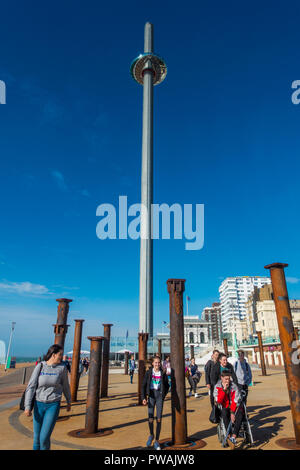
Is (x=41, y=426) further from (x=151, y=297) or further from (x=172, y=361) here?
(x=151, y=297)

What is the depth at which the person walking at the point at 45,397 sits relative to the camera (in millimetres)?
4152

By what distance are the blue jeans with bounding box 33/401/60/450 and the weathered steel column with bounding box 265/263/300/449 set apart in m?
4.24

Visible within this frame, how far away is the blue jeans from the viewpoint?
4.11 metres

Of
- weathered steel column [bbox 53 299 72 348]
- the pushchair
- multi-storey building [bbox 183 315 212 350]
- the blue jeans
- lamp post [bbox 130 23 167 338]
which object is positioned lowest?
the pushchair

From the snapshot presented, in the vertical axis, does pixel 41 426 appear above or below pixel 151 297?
below

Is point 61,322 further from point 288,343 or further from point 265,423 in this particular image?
point 288,343

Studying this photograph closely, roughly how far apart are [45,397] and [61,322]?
5.98 m

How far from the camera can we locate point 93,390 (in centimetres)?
763

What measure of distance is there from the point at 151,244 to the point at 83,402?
45.2 meters

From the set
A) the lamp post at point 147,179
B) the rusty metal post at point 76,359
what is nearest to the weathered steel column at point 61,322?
the rusty metal post at point 76,359

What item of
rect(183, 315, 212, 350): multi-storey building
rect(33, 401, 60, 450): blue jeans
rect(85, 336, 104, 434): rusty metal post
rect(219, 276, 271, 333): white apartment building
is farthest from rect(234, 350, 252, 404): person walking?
rect(219, 276, 271, 333): white apartment building

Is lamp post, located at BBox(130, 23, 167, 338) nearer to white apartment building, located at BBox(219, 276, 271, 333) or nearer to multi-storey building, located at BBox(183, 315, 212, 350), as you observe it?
multi-storey building, located at BBox(183, 315, 212, 350)
